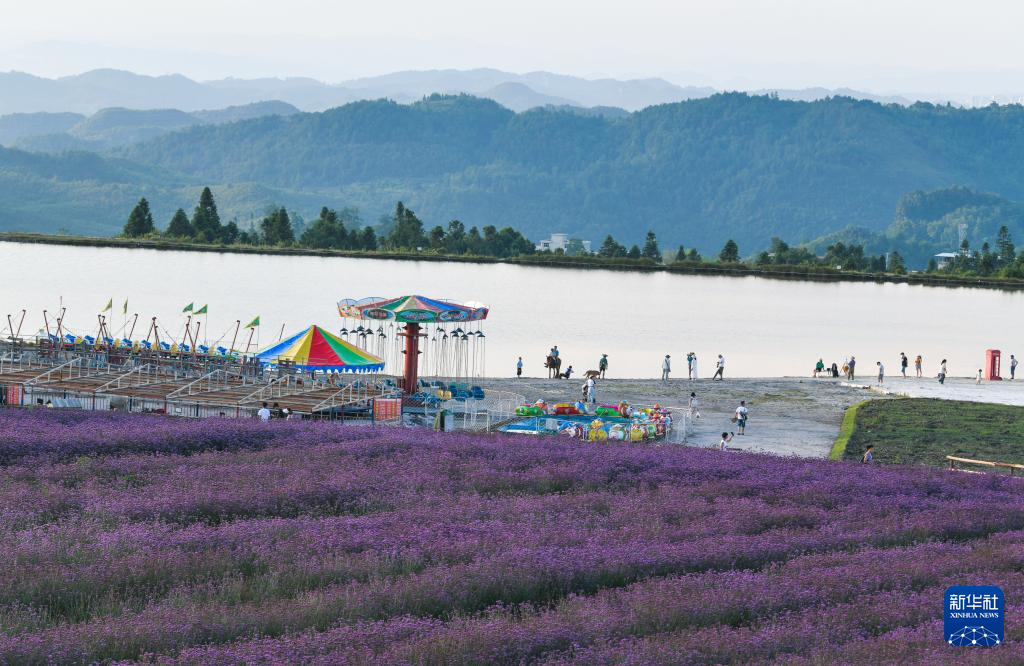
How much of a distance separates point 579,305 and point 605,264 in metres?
42.9

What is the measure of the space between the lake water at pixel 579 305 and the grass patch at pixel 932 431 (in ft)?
87.4

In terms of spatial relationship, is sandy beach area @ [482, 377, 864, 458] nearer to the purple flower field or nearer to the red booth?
the red booth

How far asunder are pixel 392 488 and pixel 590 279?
12779cm

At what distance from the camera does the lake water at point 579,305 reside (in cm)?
8612

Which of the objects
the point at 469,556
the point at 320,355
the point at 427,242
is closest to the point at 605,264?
the point at 427,242

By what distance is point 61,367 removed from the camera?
3838 centimetres

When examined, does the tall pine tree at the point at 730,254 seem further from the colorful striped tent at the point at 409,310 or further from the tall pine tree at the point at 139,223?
the colorful striped tent at the point at 409,310

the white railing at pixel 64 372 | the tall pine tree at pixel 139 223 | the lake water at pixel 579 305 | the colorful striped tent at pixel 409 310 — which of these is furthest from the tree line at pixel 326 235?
the colorful striped tent at pixel 409 310

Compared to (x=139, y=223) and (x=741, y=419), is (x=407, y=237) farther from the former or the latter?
(x=741, y=419)

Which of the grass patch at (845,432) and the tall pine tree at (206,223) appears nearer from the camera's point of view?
the grass patch at (845,432)

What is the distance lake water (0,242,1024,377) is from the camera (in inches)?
3391

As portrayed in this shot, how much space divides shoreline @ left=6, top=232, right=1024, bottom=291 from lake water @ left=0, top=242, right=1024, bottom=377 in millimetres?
1836

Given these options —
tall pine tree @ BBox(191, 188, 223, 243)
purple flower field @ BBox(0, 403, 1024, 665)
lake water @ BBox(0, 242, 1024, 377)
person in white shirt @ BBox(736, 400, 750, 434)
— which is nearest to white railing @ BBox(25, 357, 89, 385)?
purple flower field @ BBox(0, 403, 1024, 665)

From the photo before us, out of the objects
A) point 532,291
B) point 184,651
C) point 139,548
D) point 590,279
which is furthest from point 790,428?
point 590,279
